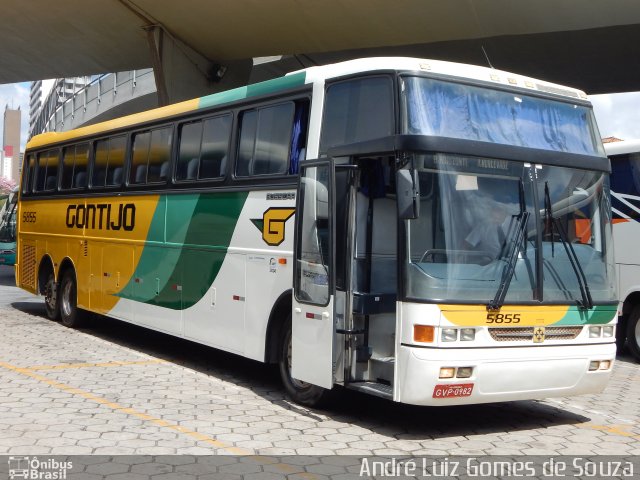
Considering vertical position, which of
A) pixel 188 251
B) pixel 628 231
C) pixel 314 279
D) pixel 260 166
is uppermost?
pixel 260 166

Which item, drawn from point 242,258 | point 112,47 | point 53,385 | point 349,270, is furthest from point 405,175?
point 112,47

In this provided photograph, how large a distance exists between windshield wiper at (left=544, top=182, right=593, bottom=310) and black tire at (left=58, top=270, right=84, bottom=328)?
8.81 m

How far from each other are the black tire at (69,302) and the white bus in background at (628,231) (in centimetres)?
869

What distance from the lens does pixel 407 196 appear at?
263 inches

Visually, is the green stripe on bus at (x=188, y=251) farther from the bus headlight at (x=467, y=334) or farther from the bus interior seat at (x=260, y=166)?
the bus headlight at (x=467, y=334)

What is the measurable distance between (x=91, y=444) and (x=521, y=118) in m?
4.67

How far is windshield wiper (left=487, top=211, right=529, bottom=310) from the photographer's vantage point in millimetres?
6957

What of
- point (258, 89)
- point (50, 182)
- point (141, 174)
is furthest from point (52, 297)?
point (258, 89)

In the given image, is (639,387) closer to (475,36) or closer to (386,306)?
(386,306)

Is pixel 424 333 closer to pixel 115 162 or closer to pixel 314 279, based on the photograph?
pixel 314 279

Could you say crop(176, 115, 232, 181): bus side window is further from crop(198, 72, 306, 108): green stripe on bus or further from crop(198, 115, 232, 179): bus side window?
crop(198, 72, 306, 108): green stripe on bus

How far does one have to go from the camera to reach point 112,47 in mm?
25141

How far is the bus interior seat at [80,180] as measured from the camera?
13.5 metres

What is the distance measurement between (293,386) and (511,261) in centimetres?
263
